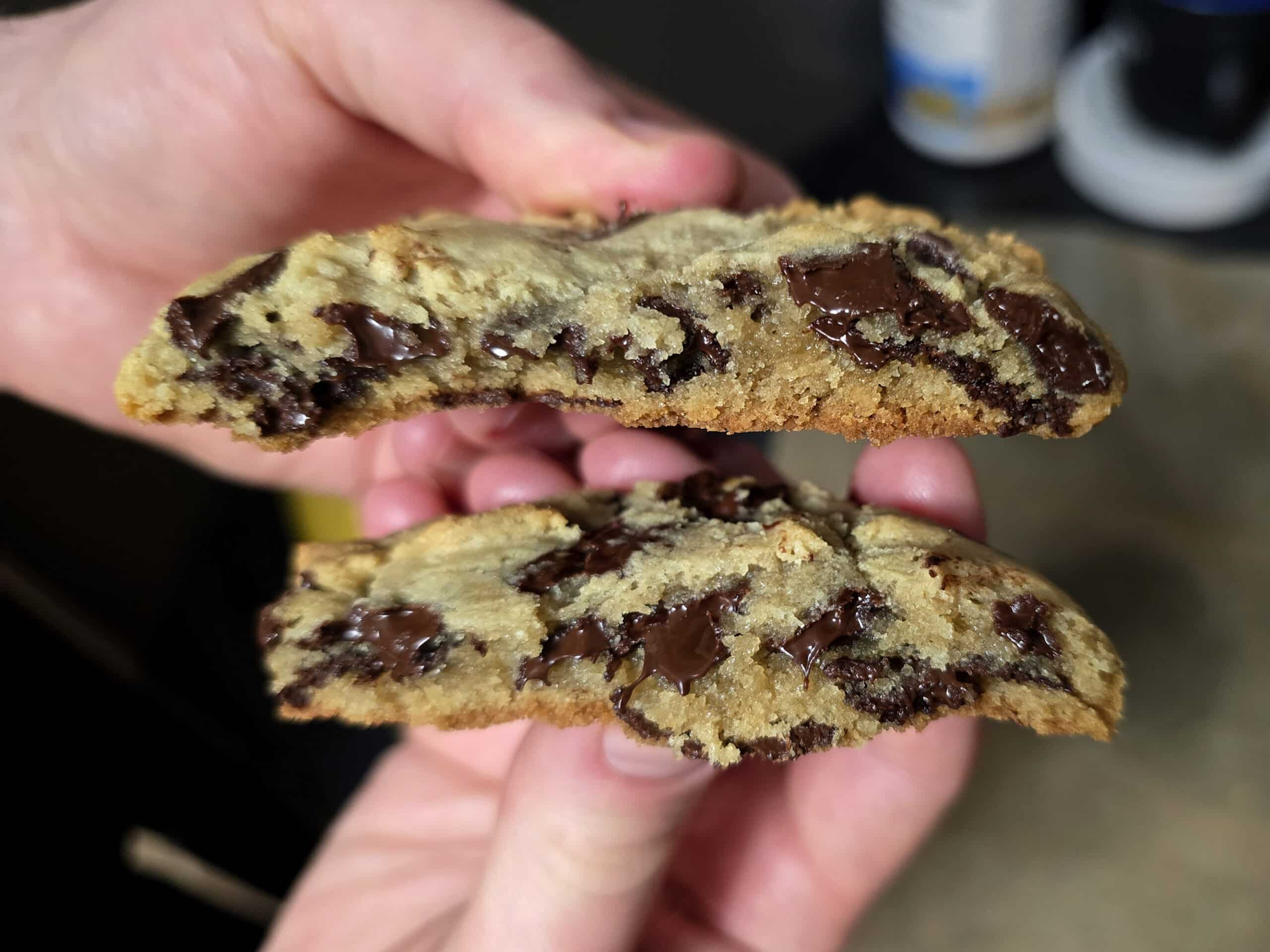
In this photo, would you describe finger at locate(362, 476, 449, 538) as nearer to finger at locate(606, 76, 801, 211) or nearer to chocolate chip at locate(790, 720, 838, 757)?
finger at locate(606, 76, 801, 211)

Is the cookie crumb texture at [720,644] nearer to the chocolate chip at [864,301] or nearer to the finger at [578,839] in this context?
the finger at [578,839]

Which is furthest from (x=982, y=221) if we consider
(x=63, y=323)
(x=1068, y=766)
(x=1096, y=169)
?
(x=63, y=323)

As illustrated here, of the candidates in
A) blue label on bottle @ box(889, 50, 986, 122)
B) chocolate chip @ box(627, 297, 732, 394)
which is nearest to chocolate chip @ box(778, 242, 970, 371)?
chocolate chip @ box(627, 297, 732, 394)

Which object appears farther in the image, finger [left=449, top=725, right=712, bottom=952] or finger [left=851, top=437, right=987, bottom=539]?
finger [left=851, top=437, right=987, bottom=539]

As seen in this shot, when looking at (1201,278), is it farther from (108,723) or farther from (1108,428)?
(108,723)

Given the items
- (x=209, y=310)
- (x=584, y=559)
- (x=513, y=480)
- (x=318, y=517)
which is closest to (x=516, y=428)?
(x=513, y=480)

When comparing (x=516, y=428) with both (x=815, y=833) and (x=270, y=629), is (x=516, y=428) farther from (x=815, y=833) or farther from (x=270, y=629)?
(x=815, y=833)

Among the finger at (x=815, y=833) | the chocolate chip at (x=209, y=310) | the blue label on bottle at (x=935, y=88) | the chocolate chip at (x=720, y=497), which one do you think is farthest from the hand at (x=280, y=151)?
the blue label on bottle at (x=935, y=88)
